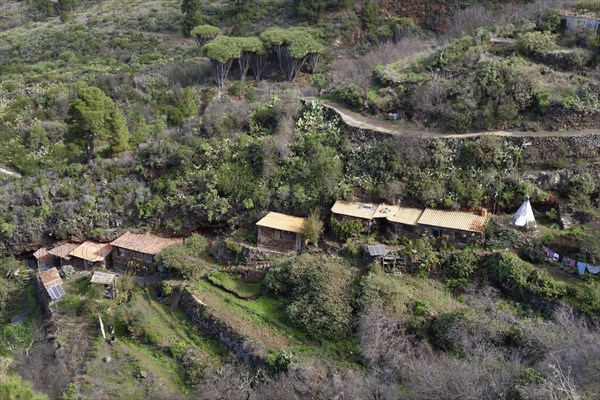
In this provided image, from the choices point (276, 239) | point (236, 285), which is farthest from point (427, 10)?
point (236, 285)

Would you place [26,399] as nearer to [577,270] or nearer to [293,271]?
[293,271]

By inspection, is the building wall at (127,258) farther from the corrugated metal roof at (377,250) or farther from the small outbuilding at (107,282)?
the corrugated metal roof at (377,250)

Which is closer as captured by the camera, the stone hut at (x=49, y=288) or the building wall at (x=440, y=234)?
the building wall at (x=440, y=234)

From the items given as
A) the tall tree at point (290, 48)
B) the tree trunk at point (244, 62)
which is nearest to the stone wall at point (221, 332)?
the tree trunk at point (244, 62)

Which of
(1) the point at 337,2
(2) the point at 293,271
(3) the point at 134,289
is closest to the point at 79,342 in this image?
(3) the point at 134,289

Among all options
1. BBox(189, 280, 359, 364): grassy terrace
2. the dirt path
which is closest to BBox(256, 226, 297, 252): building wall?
BBox(189, 280, 359, 364): grassy terrace

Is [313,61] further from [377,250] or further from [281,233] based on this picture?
[377,250]

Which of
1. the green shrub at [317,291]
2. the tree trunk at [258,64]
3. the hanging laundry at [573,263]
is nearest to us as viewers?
the green shrub at [317,291]
